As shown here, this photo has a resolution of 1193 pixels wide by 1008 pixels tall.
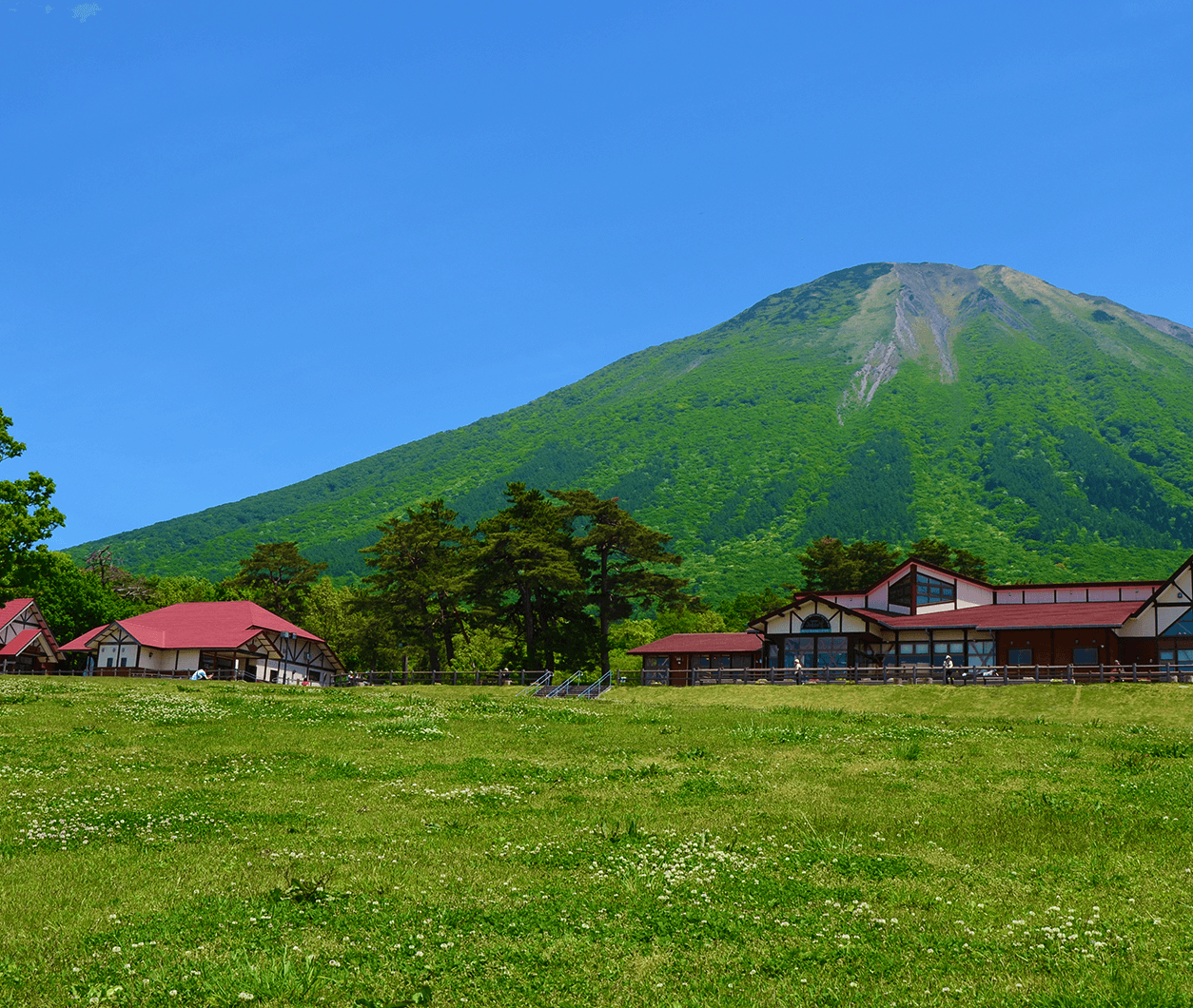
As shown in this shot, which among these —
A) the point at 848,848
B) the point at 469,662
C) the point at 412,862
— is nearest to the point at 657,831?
the point at 848,848

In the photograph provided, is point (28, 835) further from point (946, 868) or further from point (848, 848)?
point (946, 868)

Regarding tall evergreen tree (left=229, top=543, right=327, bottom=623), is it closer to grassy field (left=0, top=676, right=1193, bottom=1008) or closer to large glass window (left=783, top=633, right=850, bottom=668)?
large glass window (left=783, top=633, right=850, bottom=668)

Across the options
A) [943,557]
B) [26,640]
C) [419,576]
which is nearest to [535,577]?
[419,576]

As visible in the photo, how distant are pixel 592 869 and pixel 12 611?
88.8 meters

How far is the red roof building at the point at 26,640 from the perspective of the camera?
83.2m

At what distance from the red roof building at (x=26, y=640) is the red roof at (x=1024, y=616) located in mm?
69044

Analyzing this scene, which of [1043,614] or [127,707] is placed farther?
[1043,614]

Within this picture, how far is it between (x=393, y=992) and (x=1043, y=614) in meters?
58.2

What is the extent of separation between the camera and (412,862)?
14.7 m

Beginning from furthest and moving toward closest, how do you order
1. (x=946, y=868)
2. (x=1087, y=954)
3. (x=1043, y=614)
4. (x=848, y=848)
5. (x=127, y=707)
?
(x=1043, y=614) < (x=127, y=707) < (x=848, y=848) < (x=946, y=868) < (x=1087, y=954)

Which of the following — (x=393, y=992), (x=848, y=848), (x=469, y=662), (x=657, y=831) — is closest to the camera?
(x=393, y=992)

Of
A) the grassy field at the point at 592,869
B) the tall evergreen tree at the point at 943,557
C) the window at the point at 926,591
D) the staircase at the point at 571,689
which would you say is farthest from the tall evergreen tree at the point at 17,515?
the tall evergreen tree at the point at 943,557

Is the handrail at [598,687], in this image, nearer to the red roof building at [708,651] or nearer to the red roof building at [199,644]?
the red roof building at [708,651]

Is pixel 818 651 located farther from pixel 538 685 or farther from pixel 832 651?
pixel 538 685
